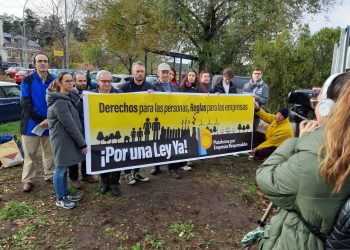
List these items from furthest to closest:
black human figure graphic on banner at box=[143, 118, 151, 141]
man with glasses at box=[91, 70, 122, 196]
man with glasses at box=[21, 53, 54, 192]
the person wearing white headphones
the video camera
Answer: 1. black human figure graphic on banner at box=[143, 118, 151, 141]
2. man with glasses at box=[21, 53, 54, 192]
3. man with glasses at box=[91, 70, 122, 196]
4. the video camera
5. the person wearing white headphones

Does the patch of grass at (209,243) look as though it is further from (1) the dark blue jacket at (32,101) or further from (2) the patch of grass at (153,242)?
(1) the dark blue jacket at (32,101)

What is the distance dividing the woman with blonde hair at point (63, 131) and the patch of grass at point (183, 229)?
1.42 m

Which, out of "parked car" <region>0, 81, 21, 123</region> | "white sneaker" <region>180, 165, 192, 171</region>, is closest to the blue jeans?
"white sneaker" <region>180, 165, 192, 171</region>

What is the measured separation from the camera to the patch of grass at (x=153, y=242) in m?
3.38

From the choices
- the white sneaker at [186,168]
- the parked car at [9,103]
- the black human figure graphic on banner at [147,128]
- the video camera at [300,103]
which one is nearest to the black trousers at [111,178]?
the black human figure graphic on banner at [147,128]

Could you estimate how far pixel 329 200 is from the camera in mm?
1365

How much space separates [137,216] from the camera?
3.95 meters

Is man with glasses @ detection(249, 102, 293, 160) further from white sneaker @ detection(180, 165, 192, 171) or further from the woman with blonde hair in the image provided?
the woman with blonde hair

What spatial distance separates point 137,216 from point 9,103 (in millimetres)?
7862

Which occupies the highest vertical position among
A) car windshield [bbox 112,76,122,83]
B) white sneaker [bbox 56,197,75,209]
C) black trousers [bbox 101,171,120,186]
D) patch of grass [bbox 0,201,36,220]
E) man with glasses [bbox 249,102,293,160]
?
car windshield [bbox 112,76,122,83]

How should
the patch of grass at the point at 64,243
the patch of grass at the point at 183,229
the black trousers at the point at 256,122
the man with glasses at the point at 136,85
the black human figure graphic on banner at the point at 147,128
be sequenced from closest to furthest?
the patch of grass at the point at 64,243
the patch of grass at the point at 183,229
the black human figure graphic on banner at the point at 147,128
the man with glasses at the point at 136,85
the black trousers at the point at 256,122

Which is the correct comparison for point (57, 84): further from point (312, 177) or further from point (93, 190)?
point (312, 177)

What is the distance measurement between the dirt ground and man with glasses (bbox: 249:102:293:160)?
1219mm

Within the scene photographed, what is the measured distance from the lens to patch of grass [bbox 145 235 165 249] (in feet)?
11.1
